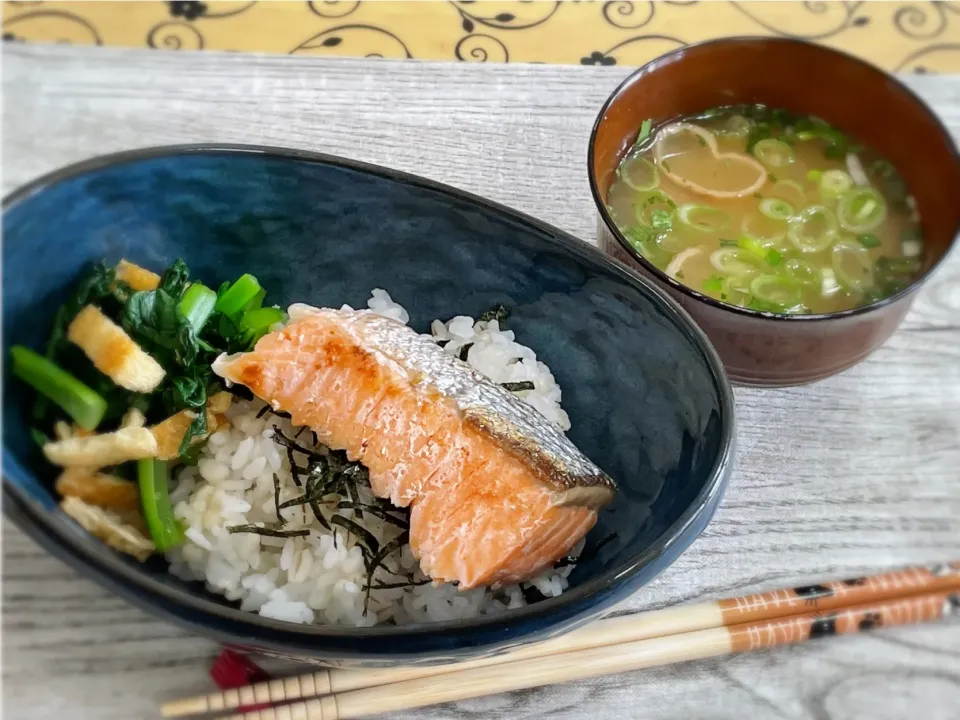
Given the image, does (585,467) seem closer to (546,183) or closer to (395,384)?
(395,384)

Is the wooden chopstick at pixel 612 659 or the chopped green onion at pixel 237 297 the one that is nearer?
the wooden chopstick at pixel 612 659

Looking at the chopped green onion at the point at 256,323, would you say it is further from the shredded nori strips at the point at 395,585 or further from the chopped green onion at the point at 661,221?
the chopped green onion at the point at 661,221

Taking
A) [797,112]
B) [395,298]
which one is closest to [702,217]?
[797,112]

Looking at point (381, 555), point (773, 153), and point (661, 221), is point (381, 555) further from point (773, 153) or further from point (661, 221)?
point (773, 153)

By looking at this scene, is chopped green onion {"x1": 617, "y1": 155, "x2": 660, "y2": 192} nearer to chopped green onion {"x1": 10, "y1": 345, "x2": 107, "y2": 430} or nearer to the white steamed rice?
the white steamed rice

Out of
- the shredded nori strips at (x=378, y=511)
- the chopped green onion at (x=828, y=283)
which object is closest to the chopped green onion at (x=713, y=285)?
the chopped green onion at (x=828, y=283)

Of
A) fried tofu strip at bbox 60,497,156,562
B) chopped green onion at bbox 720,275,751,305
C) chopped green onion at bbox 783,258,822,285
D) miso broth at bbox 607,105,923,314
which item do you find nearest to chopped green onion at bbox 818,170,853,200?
miso broth at bbox 607,105,923,314
